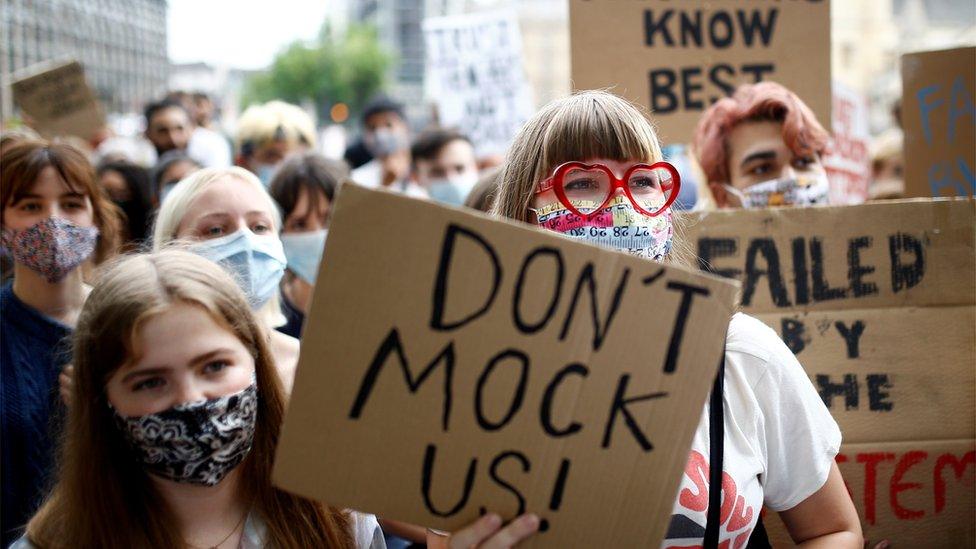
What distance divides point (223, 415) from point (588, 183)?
0.93 metres

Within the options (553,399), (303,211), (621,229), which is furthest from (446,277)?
(303,211)

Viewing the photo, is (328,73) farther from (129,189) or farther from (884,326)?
(884,326)

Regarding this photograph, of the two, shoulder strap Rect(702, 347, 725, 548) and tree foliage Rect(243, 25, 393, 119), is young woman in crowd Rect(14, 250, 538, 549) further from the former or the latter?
tree foliage Rect(243, 25, 393, 119)

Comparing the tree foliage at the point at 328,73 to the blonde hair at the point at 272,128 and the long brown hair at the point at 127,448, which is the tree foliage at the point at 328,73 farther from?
the long brown hair at the point at 127,448

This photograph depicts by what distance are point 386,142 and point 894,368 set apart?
Result: 583cm

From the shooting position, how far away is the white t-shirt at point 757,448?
6.02 ft

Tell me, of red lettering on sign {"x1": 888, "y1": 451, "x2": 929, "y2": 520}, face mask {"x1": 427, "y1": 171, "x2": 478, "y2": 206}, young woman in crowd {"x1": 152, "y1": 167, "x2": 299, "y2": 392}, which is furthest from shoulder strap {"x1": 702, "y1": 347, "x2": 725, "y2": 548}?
face mask {"x1": 427, "y1": 171, "x2": 478, "y2": 206}

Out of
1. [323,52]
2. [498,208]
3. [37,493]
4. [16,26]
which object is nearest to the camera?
[498,208]

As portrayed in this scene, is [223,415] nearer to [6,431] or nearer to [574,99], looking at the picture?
[574,99]

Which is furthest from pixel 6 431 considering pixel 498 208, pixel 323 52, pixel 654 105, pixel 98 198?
pixel 323 52

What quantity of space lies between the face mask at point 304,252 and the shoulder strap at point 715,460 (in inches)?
99.9

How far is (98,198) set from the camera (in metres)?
3.52

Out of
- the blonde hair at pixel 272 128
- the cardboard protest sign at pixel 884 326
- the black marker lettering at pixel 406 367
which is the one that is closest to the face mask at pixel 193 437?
the black marker lettering at pixel 406 367

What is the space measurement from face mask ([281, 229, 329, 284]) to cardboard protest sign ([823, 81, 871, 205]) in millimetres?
3182
